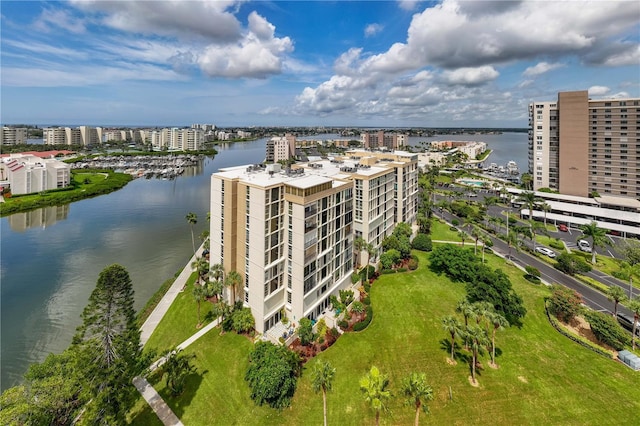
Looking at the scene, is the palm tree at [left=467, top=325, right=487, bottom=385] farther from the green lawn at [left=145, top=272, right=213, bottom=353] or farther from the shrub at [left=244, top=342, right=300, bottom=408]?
→ the green lawn at [left=145, top=272, right=213, bottom=353]

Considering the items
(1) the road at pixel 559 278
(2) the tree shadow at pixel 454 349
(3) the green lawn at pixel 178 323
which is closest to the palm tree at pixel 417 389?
(2) the tree shadow at pixel 454 349

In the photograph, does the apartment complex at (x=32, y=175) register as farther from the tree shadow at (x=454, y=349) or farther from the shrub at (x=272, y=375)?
the tree shadow at (x=454, y=349)

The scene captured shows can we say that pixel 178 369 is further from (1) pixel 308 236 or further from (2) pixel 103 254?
(2) pixel 103 254

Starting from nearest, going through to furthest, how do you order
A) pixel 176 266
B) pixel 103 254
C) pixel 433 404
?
pixel 433 404 < pixel 176 266 < pixel 103 254

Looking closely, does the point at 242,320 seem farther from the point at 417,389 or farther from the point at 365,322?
the point at 417,389

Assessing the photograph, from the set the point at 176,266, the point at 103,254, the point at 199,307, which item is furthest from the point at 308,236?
the point at 103,254

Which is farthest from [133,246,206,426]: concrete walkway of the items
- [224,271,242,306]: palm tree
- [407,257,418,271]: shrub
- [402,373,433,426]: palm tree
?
[407,257,418,271]: shrub
